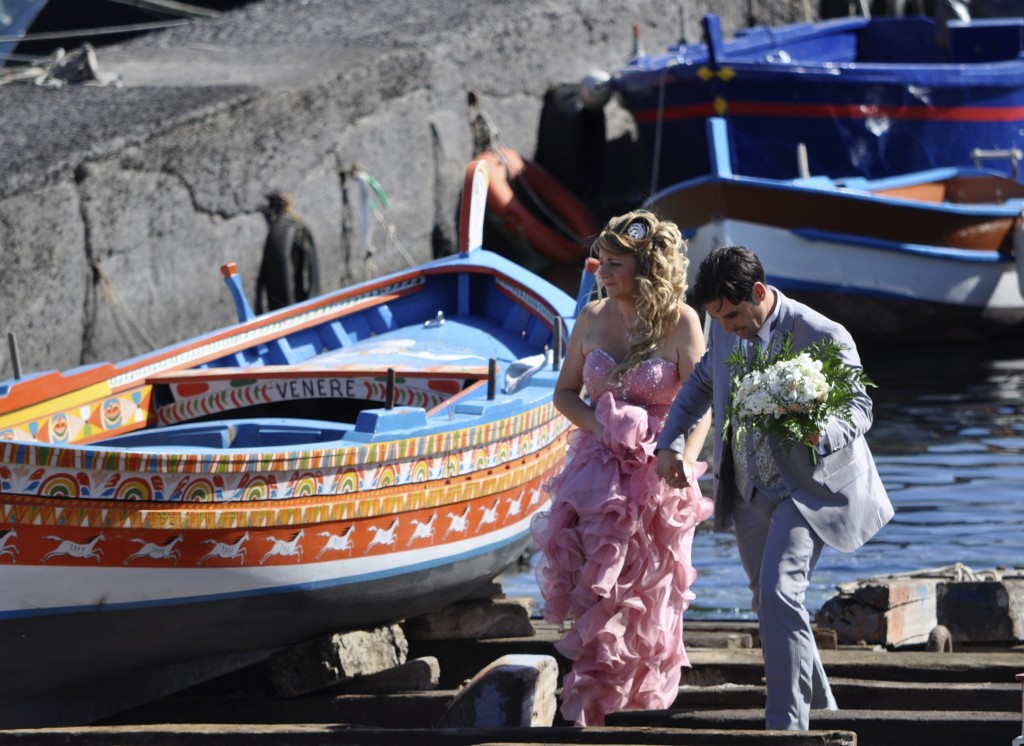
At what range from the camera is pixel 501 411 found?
21.7ft

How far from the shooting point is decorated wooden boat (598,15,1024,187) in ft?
51.2

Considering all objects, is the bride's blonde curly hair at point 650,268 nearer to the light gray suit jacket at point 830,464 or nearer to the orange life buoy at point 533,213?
the light gray suit jacket at point 830,464

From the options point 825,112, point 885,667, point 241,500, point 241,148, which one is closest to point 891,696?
point 885,667

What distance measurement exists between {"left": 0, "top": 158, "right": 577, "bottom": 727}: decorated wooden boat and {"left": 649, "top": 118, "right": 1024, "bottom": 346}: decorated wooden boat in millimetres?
6422

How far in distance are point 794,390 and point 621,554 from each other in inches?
37.9

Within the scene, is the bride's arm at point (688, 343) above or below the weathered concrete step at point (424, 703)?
above

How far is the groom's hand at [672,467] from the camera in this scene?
4742mm

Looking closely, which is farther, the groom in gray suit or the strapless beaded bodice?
the strapless beaded bodice

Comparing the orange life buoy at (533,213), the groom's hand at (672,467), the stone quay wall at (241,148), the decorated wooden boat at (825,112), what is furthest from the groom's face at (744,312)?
the orange life buoy at (533,213)

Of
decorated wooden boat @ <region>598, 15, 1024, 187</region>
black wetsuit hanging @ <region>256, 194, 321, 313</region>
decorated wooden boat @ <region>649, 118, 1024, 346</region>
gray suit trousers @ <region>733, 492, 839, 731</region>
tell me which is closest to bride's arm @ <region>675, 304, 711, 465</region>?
gray suit trousers @ <region>733, 492, 839, 731</region>

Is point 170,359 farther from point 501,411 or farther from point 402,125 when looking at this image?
point 402,125

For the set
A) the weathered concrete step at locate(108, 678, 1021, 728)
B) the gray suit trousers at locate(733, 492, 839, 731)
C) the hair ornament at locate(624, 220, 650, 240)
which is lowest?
the weathered concrete step at locate(108, 678, 1021, 728)

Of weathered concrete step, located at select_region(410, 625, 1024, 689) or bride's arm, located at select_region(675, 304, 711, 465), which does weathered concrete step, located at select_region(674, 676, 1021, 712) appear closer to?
weathered concrete step, located at select_region(410, 625, 1024, 689)

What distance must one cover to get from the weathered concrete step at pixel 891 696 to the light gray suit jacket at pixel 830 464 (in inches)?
30.2
